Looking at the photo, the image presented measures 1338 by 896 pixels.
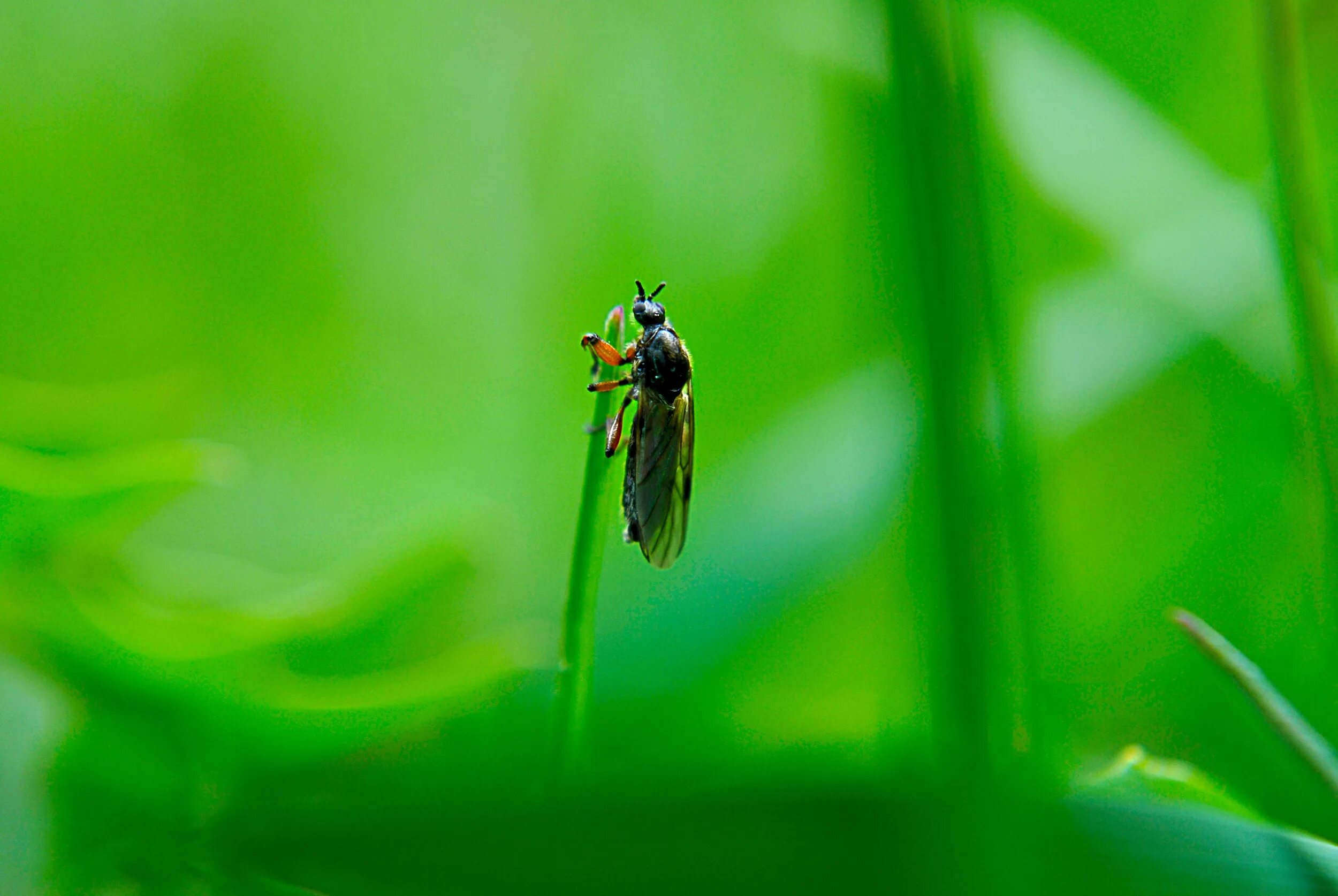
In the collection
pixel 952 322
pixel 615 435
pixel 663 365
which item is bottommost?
pixel 952 322

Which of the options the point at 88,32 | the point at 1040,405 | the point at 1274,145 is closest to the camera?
the point at 1274,145

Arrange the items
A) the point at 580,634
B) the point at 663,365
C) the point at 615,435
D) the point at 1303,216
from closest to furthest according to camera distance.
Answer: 1. the point at 580,634
2. the point at 1303,216
3. the point at 615,435
4. the point at 663,365

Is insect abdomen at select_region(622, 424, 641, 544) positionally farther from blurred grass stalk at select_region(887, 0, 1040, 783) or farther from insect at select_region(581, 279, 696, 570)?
blurred grass stalk at select_region(887, 0, 1040, 783)

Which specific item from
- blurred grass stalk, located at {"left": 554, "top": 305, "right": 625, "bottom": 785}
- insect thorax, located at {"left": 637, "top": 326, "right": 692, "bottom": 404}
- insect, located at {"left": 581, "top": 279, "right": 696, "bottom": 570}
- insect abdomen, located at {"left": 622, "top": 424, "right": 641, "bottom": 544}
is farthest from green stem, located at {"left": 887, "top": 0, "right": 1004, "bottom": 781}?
insect thorax, located at {"left": 637, "top": 326, "right": 692, "bottom": 404}

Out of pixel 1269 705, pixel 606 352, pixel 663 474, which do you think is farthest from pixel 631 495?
pixel 1269 705

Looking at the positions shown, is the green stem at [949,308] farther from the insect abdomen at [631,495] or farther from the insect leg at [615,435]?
the insect abdomen at [631,495]

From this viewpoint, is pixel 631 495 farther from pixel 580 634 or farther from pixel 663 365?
pixel 580 634

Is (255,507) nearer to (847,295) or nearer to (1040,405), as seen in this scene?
(847,295)

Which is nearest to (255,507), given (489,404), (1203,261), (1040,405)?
(489,404)
